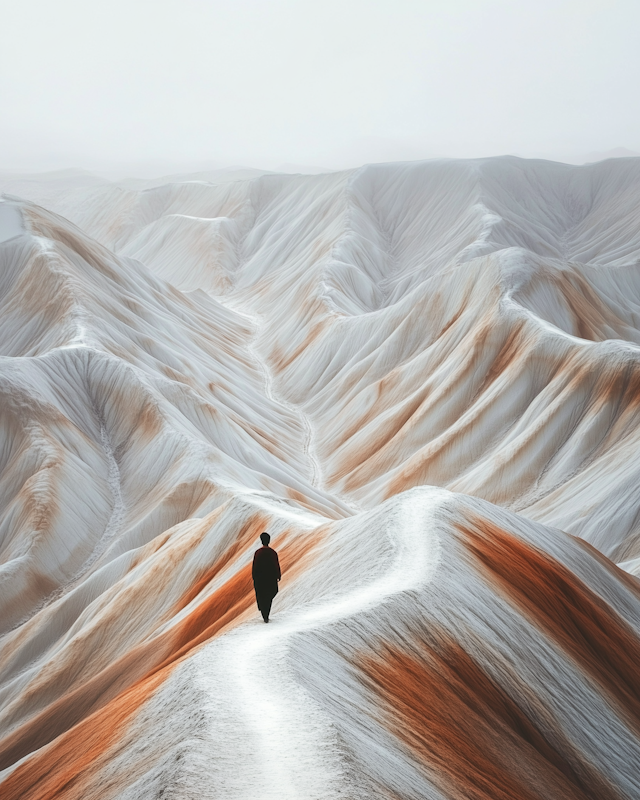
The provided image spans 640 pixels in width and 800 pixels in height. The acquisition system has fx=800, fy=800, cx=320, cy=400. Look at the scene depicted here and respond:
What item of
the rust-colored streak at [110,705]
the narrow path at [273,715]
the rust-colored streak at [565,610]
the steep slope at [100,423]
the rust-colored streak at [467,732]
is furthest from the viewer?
the steep slope at [100,423]

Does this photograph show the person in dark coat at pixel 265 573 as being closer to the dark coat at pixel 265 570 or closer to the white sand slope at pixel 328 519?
the dark coat at pixel 265 570

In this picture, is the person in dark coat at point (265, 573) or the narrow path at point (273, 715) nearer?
the narrow path at point (273, 715)

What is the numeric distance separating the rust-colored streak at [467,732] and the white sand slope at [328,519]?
0.19 ft

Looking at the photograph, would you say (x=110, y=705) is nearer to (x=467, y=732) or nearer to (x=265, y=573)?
(x=265, y=573)

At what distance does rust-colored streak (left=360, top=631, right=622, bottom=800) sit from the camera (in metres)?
9.33

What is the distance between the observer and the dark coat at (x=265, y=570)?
11.8 m

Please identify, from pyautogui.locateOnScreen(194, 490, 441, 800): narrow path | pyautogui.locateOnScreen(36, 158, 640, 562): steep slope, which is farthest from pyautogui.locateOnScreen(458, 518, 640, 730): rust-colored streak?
pyautogui.locateOnScreen(36, 158, 640, 562): steep slope

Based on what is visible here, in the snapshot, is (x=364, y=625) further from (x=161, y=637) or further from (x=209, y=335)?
(x=209, y=335)

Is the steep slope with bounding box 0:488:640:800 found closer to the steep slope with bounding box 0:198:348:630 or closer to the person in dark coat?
the person in dark coat

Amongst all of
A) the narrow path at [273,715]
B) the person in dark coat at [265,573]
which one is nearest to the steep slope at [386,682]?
the narrow path at [273,715]

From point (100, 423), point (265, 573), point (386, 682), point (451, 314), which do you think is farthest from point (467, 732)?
point (451, 314)

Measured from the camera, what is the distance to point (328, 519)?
26984 millimetres

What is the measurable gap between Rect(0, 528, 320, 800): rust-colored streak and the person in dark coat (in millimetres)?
1724

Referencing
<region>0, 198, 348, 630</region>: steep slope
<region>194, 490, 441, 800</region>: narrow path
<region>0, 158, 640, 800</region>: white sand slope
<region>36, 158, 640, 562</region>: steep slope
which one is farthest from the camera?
<region>36, 158, 640, 562</region>: steep slope
